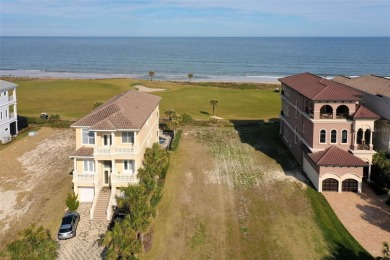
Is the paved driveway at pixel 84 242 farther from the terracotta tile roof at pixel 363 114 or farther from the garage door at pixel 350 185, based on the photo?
the terracotta tile roof at pixel 363 114

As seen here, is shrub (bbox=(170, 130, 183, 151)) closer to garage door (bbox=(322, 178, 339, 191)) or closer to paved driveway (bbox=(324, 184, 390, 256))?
garage door (bbox=(322, 178, 339, 191))

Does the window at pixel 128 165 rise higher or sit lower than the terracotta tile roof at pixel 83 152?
lower

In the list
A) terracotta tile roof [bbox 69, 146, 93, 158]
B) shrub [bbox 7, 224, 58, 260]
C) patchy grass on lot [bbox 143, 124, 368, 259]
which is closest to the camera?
shrub [bbox 7, 224, 58, 260]

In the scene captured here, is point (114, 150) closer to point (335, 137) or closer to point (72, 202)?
point (72, 202)

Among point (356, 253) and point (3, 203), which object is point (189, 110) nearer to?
point (3, 203)

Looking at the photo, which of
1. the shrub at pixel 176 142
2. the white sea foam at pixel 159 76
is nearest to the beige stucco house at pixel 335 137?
the shrub at pixel 176 142

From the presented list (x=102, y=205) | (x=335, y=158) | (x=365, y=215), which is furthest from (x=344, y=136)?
(x=102, y=205)

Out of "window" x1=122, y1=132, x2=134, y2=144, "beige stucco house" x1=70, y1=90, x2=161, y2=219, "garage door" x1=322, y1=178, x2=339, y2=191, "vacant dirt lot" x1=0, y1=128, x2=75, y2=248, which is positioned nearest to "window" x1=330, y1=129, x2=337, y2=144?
"garage door" x1=322, y1=178, x2=339, y2=191

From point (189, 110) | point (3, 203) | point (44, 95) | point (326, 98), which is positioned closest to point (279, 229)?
point (326, 98)
